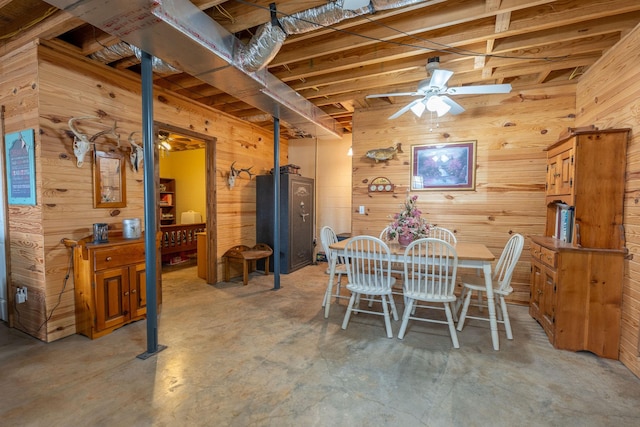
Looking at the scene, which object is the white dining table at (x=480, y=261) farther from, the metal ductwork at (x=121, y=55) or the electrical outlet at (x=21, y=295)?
the electrical outlet at (x=21, y=295)

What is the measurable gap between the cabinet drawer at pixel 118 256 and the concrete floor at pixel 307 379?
64cm

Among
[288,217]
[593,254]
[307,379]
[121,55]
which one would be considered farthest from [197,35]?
[593,254]

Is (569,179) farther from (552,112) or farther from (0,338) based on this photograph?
(0,338)

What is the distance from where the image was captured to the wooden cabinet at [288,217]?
15.5ft

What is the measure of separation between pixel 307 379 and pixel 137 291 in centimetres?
197

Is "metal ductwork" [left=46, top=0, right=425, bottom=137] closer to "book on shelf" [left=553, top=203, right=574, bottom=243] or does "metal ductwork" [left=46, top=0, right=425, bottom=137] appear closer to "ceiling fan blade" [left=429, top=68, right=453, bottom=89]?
"ceiling fan blade" [left=429, top=68, right=453, bottom=89]

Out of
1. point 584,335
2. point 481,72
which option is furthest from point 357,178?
point 584,335

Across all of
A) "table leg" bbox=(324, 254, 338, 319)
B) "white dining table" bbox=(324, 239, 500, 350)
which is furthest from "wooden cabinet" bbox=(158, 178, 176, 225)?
"white dining table" bbox=(324, 239, 500, 350)

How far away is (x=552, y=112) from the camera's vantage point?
336 cm

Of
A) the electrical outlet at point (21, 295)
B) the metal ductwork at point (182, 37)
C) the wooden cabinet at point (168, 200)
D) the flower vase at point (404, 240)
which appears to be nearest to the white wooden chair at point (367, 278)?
the flower vase at point (404, 240)

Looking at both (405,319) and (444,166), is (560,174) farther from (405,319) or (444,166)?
(405,319)

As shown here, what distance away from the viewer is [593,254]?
7.39 feet

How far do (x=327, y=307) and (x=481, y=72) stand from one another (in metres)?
3.01

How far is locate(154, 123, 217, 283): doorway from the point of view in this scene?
4.19 meters
